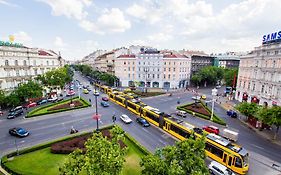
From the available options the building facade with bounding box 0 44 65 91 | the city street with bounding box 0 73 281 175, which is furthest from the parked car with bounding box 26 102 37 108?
the city street with bounding box 0 73 281 175

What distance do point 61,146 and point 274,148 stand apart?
119 feet

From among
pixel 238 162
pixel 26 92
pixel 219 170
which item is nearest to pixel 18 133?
pixel 26 92

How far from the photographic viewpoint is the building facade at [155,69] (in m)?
80.3

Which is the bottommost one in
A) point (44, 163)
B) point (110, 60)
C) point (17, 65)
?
point (44, 163)

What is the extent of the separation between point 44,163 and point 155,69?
65768 millimetres

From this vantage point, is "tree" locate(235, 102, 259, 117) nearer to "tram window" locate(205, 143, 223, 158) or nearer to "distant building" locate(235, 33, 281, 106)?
"distant building" locate(235, 33, 281, 106)

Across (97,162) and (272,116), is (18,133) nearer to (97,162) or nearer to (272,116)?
(97,162)

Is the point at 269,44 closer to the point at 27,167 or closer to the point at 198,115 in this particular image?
the point at 198,115

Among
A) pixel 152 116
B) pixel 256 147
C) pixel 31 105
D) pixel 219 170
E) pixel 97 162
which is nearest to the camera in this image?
pixel 97 162

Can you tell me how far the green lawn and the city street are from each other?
385 cm

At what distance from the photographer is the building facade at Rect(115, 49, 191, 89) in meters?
80.3

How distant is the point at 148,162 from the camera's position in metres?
13.2

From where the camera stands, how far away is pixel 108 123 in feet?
124

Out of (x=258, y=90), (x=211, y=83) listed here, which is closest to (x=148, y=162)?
(x=258, y=90)
